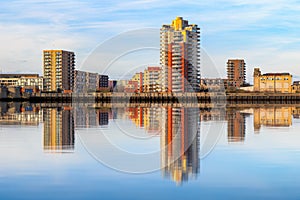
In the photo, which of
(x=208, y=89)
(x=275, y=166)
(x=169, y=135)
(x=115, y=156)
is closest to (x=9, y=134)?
(x=169, y=135)

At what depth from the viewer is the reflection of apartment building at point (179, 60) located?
14650cm

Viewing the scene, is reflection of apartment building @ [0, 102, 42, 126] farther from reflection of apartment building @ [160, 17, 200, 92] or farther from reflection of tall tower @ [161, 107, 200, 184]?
reflection of apartment building @ [160, 17, 200, 92]

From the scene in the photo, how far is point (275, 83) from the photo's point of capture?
16612cm

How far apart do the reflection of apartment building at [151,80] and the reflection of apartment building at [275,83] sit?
36644 millimetres

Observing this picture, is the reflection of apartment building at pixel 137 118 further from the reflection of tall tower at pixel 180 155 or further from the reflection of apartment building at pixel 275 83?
the reflection of apartment building at pixel 275 83

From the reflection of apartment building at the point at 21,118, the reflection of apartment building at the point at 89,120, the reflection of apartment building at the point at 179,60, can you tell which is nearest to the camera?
the reflection of apartment building at the point at 89,120

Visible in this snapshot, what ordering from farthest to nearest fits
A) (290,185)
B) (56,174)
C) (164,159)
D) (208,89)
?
(208,89)
(164,159)
(56,174)
(290,185)

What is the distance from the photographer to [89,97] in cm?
14312

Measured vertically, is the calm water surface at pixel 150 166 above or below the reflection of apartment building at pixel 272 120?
below

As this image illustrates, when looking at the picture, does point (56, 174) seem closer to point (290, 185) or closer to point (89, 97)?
point (290, 185)

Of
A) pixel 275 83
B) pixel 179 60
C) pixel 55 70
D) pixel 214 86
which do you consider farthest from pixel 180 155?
pixel 55 70

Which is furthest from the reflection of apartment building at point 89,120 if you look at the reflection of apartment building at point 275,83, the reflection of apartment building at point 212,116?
the reflection of apartment building at point 275,83

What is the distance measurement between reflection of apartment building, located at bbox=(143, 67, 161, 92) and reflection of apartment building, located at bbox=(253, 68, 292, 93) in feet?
120

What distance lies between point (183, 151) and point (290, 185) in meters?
6.17
